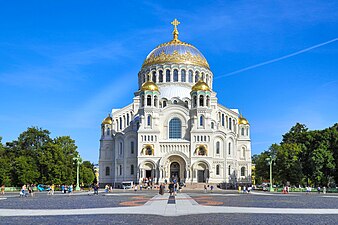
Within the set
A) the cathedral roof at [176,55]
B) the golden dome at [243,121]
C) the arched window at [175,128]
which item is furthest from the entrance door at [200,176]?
the cathedral roof at [176,55]

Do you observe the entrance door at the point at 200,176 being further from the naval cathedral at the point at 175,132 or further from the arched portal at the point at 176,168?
the arched portal at the point at 176,168

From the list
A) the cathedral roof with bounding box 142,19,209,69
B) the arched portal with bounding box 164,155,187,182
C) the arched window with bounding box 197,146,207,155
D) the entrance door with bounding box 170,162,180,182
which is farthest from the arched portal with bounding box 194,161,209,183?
the cathedral roof with bounding box 142,19,209,69

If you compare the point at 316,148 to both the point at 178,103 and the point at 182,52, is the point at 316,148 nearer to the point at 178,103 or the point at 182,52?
the point at 178,103

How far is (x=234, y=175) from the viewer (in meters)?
76.9

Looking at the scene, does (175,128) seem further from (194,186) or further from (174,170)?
(194,186)

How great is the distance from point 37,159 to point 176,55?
106ft

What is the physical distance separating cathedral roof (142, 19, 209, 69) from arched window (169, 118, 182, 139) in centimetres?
1382

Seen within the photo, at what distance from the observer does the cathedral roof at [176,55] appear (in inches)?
3329

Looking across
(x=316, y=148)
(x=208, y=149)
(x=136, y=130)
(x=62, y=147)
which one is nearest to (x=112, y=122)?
(x=136, y=130)

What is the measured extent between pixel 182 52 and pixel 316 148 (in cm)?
3287

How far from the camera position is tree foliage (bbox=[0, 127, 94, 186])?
6481 cm

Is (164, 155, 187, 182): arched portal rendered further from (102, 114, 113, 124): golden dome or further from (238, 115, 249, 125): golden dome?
(238, 115, 249, 125): golden dome

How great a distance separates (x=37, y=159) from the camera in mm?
68125

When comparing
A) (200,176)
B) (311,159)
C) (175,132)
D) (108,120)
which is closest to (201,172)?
(200,176)
